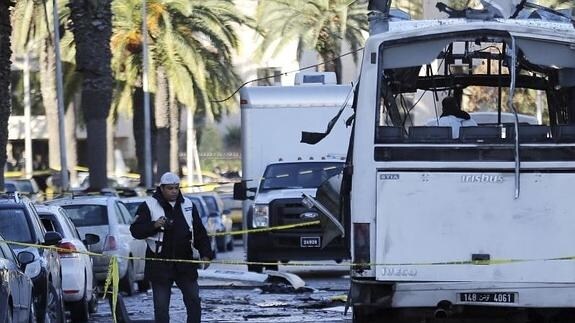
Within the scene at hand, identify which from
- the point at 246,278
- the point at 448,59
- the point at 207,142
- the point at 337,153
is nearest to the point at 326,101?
the point at 337,153

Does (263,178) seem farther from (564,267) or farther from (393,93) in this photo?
(564,267)

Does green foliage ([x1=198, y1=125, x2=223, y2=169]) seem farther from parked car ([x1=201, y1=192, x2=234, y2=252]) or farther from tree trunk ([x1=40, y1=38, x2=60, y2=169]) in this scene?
parked car ([x1=201, y1=192, x2=234, y2=252])

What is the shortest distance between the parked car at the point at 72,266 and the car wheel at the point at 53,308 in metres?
1.86

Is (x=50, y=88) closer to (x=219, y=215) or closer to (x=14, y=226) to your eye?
Answer: (x=219, y=215)

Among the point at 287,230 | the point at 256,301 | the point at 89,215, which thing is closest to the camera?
the point at 256,301

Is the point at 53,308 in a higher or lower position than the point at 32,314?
lower

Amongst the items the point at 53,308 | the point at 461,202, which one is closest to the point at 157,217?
the point at 53,308

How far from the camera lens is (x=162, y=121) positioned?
149 feet

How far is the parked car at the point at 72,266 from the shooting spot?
56.1ft

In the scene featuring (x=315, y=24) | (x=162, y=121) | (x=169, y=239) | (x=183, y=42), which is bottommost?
(x=169, y=239)

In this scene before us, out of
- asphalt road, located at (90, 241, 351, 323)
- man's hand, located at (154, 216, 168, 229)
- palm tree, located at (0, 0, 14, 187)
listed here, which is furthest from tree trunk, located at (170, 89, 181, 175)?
man's hand, located at (154, 216, 168, 229)

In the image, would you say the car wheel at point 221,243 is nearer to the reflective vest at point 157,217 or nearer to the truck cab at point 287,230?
the truck cab at point 287,230

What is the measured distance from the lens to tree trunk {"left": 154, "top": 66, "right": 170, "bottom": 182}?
149ft

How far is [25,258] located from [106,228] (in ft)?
29.9
